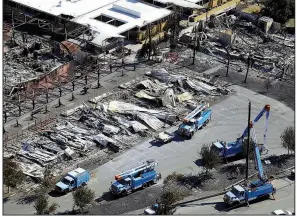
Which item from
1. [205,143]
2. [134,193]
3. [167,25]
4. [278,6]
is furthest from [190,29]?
[134,193]

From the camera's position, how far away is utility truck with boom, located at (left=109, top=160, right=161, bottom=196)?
52.9 metres

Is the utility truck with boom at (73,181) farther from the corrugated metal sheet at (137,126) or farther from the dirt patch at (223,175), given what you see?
the corrugated metal sheet at (137,126)

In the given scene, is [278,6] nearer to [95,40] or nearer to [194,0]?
[194,0]

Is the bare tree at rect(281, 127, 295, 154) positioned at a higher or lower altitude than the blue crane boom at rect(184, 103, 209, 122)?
higher

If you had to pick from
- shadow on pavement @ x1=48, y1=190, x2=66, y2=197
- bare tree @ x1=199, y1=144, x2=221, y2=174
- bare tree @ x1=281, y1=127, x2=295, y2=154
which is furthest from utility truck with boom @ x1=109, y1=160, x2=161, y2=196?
bare tree @ x1=281, y1=127, x2=295, y2=154

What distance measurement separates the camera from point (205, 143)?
198 feet

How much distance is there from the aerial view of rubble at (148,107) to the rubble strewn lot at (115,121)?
0.11 meters

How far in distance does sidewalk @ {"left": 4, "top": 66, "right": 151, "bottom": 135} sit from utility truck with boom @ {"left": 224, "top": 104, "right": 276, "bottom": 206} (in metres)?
18.0

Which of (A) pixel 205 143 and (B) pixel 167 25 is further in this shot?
(B) pixel 167 25

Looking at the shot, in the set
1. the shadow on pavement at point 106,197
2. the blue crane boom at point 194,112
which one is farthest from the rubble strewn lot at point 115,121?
the shadow on pavement at point 106,197

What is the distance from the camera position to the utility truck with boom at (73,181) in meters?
53.0

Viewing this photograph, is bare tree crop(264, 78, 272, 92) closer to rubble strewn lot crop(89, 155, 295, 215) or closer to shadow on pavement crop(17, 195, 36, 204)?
rubble strewn lot crop(89, 155, 295, 215)

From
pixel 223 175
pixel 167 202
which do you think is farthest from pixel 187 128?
pixel 167 202

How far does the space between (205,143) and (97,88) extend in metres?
12.9
